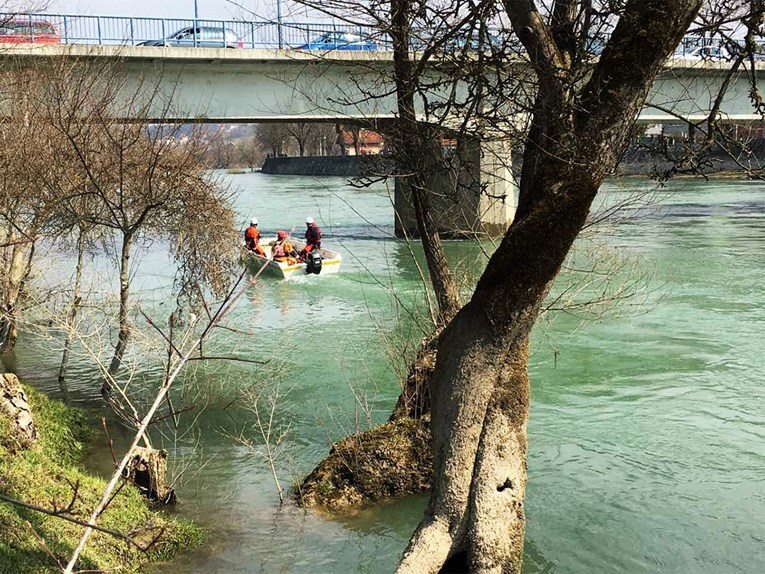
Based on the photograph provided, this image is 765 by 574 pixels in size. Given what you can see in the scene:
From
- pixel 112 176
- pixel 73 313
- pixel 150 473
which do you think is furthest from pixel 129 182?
pixel 150 473

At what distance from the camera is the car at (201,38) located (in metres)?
25.9

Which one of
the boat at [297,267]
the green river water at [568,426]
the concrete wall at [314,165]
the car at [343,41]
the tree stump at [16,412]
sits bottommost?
the green river water at [568,426]

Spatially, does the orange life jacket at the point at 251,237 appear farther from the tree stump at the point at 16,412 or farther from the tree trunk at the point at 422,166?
the tree stump at the point at 16,412

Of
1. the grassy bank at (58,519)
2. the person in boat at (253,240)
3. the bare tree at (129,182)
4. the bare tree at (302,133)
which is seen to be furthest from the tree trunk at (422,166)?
the bare tree at (302,133)

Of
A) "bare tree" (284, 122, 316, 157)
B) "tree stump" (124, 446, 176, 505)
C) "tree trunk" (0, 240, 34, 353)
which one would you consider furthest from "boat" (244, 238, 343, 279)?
"bare tree" (284, 122, 316, 157)

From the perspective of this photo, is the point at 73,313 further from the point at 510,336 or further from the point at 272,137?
the point at 272,137

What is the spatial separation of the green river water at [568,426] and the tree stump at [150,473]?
0.46 meters

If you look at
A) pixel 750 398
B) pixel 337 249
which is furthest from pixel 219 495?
pixel 337 249

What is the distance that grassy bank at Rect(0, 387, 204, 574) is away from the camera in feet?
22.8

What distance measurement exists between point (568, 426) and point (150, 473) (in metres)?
6.06

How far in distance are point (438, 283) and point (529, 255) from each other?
14.0ft

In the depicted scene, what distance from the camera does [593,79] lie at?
6332 mm

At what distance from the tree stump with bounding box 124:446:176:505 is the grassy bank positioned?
221 millimetres

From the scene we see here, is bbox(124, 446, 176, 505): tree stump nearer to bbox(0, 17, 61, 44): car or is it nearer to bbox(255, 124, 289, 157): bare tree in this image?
bbox(0, 17, 61, 44): car
